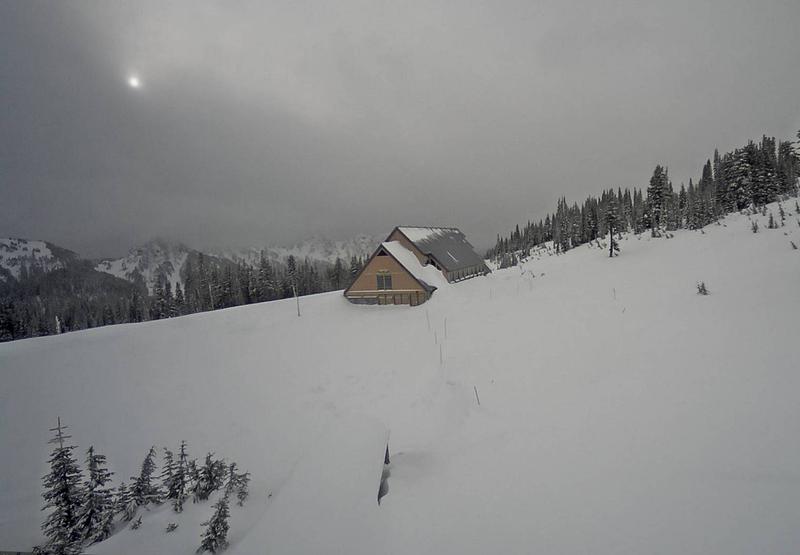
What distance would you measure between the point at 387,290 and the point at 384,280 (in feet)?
2.96

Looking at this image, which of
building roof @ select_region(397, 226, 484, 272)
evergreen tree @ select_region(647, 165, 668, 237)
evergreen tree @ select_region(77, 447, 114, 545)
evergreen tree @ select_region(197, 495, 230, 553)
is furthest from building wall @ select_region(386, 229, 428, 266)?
evergreen tree @ select_region(647, 165, 668, 237)

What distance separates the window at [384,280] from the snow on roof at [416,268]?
Answer: 5.29ft

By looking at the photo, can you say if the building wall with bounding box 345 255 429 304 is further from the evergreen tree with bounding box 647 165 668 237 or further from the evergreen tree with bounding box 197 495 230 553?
the evergreen tree with bounding box 647 165 668 237

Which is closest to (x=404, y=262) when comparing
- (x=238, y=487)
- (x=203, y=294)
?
(x=238, y=487)

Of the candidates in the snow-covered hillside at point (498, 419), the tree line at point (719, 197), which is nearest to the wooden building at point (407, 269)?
the snow-covered hillside at point (498, 419)

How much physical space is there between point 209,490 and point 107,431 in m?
10.3

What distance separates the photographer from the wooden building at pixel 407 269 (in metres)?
25.3

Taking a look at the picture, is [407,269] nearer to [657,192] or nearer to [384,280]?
[384,280]

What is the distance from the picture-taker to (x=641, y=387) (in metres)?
6.35

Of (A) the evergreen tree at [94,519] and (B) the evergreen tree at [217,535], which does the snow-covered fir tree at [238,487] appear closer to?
(B) the evergreen tree at [217,535]

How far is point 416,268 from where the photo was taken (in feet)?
89.5

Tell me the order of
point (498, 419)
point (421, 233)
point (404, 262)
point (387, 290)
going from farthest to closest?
point (421, 233)
point (404, 262)
point (387, 290)
point (498, 419)

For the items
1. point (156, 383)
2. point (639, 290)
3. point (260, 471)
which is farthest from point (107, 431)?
point (639, 290)

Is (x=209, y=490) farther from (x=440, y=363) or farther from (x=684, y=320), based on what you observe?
(x=684, y=320)
